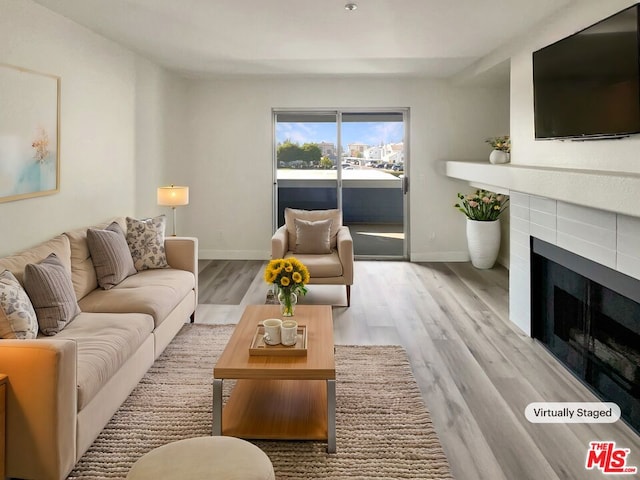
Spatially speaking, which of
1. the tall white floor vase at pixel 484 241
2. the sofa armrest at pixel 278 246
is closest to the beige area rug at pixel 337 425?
the sofa armrest at pixel 278 246

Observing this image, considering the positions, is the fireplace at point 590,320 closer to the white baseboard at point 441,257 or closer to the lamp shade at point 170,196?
the white baseboard at point 441,257

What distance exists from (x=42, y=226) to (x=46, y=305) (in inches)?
45.5

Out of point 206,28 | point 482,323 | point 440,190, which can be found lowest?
point 482,323

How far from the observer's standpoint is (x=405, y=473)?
2215 millimetres

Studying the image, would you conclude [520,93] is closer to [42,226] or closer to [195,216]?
[42,226]

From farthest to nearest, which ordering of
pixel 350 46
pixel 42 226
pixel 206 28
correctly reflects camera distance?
pixel 350 46 → pixel 206 28 → pixel 42 226

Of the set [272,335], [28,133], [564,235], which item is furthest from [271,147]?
[272,335]

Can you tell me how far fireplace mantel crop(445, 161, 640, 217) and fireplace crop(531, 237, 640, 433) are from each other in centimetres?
42

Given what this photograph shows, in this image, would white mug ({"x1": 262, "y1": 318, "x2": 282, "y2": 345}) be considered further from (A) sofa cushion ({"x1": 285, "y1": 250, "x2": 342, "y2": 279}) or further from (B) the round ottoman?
(A) sofa cushion ({"x1": 285, "y1": 250, "x2": 342, "y2": 279})

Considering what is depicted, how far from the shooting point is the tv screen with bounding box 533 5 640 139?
8.76 feet

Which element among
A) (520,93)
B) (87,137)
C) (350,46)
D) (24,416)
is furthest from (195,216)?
(24,416)

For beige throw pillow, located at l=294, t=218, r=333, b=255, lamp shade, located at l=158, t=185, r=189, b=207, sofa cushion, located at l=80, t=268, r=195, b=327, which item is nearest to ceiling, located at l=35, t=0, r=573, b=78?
lamp shade, located at l=158, t=185, r=189, b=207

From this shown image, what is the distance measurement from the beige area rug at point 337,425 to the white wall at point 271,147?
3.70 m

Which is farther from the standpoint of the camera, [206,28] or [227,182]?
[227,182]
